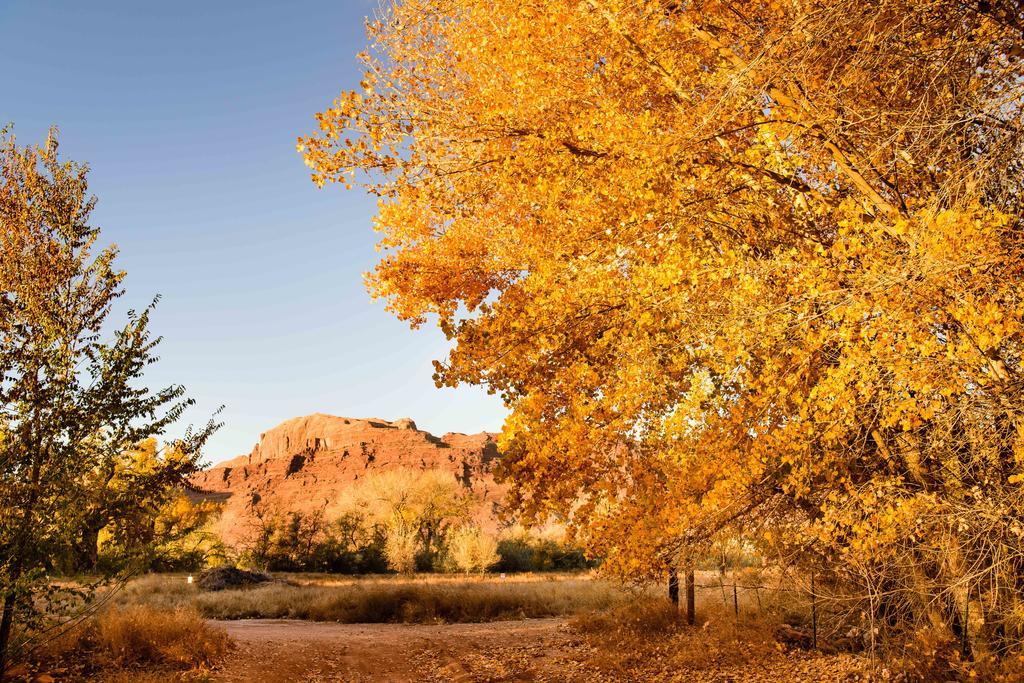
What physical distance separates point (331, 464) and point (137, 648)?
92.0 m

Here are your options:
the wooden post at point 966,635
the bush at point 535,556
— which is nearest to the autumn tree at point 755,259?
the wooden post at point 966,635

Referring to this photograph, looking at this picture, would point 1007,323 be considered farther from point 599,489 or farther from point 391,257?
point 391,257

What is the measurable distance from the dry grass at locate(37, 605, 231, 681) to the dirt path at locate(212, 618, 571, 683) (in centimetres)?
53

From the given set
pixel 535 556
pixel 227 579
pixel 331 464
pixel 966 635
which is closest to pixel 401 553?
pixel 535 556

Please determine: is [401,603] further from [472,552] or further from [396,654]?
[472,552]

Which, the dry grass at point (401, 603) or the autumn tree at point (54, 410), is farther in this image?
the dry grass at point (401, 603)

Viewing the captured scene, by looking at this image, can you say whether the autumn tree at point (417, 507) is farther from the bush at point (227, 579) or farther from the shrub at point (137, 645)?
the shrub at point (137, 645)

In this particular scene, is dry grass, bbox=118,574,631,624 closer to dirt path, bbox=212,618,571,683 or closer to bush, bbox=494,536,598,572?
dirt path, bbox=212,618,571,683

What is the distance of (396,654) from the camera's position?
39.4 feet

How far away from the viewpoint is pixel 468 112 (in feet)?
24.0

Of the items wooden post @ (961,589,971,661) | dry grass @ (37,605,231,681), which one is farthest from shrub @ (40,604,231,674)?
wooden post @ (961,589,971,661)

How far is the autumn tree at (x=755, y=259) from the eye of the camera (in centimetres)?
491

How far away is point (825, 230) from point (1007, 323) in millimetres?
2397

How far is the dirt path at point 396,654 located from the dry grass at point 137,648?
526mm
